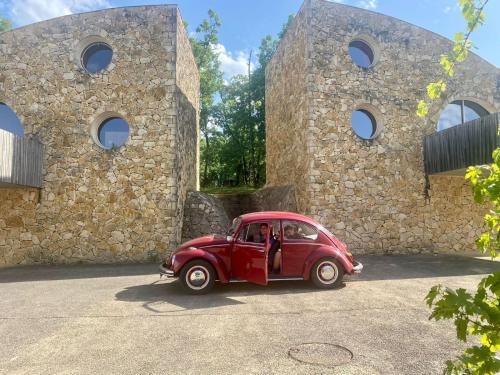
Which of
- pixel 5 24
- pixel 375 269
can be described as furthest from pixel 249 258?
pixel 5 24

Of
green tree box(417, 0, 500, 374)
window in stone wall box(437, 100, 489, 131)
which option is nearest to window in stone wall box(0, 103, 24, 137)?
green tree box(417, 0, 500, 374)

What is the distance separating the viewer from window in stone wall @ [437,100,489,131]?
40.4 feet

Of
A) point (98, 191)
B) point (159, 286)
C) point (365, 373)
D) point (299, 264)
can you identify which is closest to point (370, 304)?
point (299, 264)

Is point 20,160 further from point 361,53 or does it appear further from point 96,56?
point 361,53

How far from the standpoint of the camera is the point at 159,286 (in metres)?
7.02

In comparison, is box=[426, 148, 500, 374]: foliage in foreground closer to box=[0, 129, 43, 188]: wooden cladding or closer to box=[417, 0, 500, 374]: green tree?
box=[417, 0, 500, 374]: green tree

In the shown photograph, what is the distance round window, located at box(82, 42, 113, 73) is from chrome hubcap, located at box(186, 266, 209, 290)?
802 cm

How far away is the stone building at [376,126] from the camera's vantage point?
11.0 m

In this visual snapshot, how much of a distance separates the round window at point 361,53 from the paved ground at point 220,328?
7.58m

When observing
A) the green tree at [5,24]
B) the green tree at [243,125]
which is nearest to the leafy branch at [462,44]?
the green tree at [243,125]

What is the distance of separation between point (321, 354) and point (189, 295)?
124 inches

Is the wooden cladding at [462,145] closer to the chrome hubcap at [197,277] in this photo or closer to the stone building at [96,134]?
the chrome hubcap at [197,277]

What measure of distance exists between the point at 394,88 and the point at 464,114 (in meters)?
3.01

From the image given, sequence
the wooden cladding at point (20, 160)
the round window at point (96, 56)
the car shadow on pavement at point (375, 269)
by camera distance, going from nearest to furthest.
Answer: the car shadow on pavement at point (375, 269) < the wooden cladding at point (20, 160) < the round window at point (96, 56)
